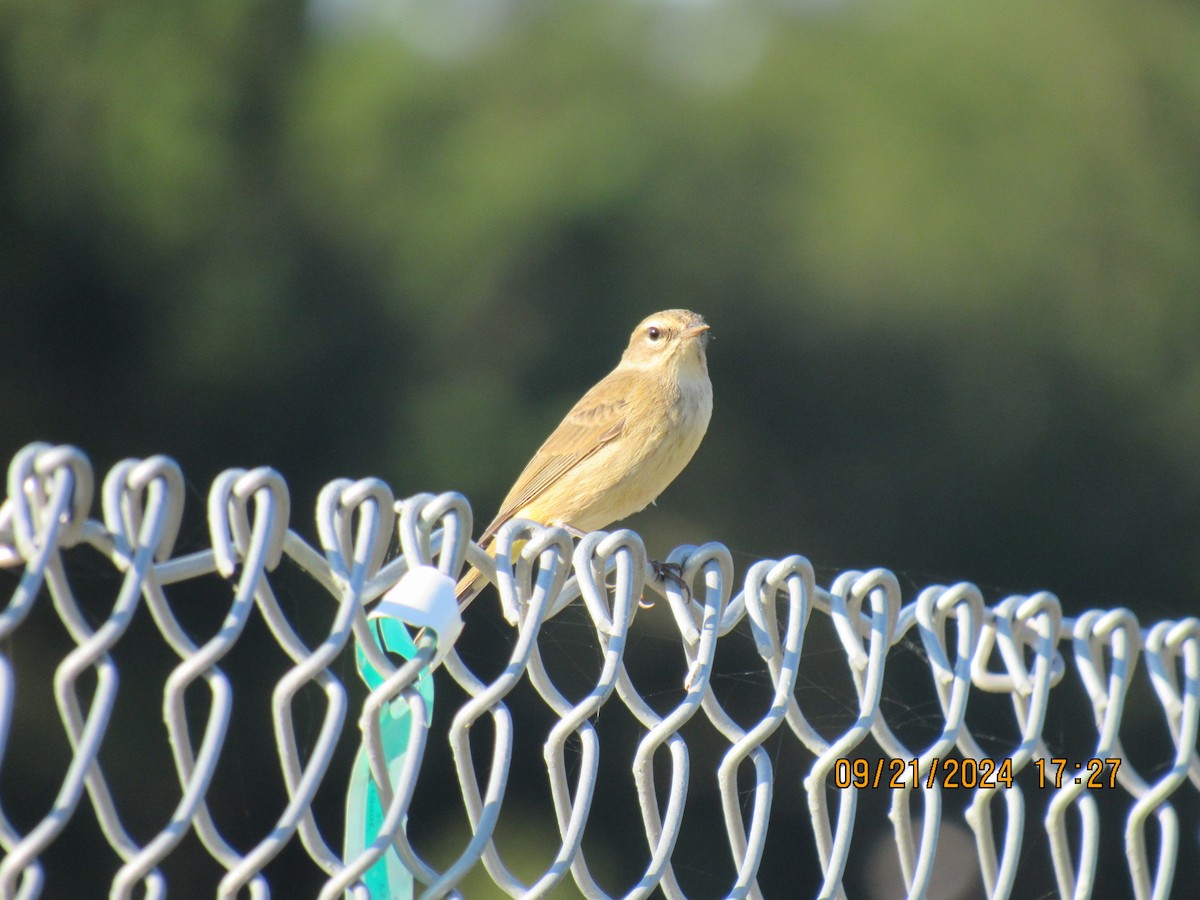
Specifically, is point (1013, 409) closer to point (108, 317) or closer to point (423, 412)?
point (423, 412)

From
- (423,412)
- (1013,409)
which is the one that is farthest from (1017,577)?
(423,412)

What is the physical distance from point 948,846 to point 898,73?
29.8ft

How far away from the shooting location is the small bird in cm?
442

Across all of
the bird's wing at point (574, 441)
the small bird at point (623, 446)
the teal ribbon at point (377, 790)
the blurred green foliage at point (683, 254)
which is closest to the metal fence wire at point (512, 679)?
the teal ribbon at point (377, 790)

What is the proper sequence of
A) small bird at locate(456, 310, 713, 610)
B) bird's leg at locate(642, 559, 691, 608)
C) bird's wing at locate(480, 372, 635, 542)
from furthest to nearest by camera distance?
bird's wing at locate(480, 372, 635, 542) → small bird at locate(456, 310, 713, 610) → bird's leg at locate(642, 559, 691, 608)

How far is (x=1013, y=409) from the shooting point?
1066 cm

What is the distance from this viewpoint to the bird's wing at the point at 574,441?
15.2 feet

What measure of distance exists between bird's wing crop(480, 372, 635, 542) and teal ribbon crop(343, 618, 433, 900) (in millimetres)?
2900
